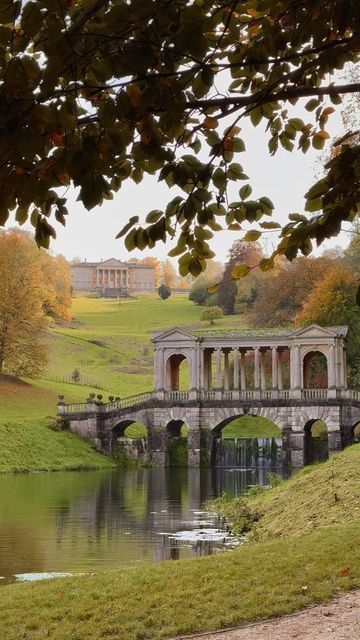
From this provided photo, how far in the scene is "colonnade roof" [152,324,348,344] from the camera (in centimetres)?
5497

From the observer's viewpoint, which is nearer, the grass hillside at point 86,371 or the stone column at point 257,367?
the grass hillside at point 86,371

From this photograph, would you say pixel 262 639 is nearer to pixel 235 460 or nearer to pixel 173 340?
pixel 235 460

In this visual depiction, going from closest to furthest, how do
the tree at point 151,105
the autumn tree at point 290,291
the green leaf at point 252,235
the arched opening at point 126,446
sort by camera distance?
the tree at point 151,105, the green leaf at point 252,235, the arched opening at point 126,446, the autumn tree at point 290,291

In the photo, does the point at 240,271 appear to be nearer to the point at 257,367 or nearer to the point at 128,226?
the point at 128,226

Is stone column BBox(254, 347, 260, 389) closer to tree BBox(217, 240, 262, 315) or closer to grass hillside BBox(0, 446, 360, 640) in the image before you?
tree BBox(217, 240, 262, 315)

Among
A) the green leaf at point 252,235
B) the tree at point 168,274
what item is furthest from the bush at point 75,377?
the tree at point 168,274

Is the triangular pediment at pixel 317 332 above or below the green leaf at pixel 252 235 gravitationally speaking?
above

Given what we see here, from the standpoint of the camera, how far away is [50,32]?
171 inches

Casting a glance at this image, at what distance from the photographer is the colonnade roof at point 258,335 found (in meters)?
55.0

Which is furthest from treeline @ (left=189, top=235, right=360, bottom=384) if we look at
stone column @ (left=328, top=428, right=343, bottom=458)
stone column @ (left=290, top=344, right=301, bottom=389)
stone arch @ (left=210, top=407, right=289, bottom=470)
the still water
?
the still water

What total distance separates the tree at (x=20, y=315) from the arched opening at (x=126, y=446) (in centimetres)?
920

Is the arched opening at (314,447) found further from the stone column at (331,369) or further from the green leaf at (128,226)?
the green leaf at (128,226)

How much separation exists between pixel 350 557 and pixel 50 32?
876 cm

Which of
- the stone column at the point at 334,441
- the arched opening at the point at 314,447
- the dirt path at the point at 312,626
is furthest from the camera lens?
the arched opening at the point at 314,447
